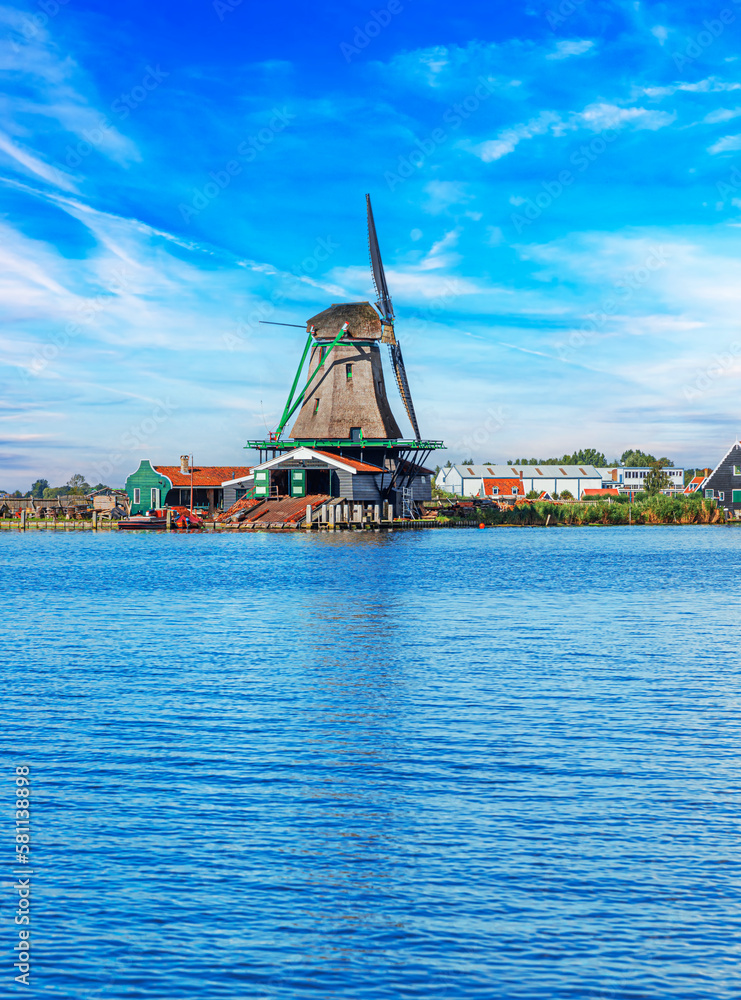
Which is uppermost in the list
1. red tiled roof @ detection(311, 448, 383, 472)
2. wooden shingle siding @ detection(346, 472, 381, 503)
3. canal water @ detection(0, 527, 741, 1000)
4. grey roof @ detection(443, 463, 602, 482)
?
grey roof @ detection(443, 463, 602, 482)

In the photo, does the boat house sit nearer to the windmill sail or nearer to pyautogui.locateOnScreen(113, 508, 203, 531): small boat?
pyautogui.locateOnScreen(113, 508, 203, 531): small boat

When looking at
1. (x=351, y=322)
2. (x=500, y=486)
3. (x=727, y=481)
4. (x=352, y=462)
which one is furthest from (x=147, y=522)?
(x=500, y=486)

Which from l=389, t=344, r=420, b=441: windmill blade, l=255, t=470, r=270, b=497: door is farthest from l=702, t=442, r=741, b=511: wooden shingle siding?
l=255, t=470, r=270, b=497: door

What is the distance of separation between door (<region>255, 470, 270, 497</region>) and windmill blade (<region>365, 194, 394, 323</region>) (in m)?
20.0

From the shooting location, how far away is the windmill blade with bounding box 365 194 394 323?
309 feet

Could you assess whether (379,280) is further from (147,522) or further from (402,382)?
(147,522)

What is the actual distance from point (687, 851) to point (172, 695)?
11.3 meters

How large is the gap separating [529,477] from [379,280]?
319ft

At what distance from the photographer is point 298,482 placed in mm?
87125

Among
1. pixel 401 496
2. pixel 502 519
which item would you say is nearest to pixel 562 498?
pixel 502 519

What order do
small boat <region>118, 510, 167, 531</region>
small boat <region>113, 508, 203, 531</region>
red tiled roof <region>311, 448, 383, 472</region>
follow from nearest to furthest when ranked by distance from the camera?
1. red tiled roof <region>311, 448, 383, 472</region>
2. small boat <region>113, 508, 203, 531</region>
3. small boat <region>118, 510, 167, 531</region>

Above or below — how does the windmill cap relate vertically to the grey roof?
above

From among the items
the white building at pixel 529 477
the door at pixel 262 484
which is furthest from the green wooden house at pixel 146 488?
the white building at pixel 529 477

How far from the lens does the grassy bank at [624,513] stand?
11769cm
